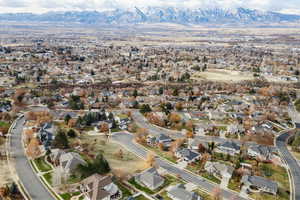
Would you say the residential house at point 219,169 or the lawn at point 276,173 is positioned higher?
the residential house at point 219,169

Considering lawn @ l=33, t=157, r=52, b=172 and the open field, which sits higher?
the open field

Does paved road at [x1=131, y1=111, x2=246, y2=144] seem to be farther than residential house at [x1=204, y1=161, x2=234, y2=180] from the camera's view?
Yes

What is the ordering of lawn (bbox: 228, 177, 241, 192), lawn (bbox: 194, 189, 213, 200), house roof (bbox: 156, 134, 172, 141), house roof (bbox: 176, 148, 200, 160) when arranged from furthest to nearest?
1. house roof (bbox: 156, 134, 172, 141)
2. house roof (bbox: 176, 148, 200, 160)
3. lawn (bbox: 228, 177, 241, 192)
4. lawn (bbox: 194, 189, 213, 200)

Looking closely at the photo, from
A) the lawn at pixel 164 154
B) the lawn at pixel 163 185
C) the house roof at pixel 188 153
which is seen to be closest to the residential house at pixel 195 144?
the house roof at pixel 188 153

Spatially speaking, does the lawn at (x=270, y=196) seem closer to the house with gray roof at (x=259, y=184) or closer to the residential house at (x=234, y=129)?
the house with gray roof at (x=259, y=184)

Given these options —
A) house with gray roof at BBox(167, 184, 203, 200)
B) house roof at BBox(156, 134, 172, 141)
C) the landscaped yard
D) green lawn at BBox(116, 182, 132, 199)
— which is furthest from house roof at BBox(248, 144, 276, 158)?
green lawn at BBox(116, 182, 132, 199)

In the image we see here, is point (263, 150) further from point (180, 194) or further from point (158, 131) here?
point (180, 194)

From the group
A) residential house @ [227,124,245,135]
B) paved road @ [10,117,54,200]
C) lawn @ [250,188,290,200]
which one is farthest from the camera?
residential house @ [227,124,245,135]

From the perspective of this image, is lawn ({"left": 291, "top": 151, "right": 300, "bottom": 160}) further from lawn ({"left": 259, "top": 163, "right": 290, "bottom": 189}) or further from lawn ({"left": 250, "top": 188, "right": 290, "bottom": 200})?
lawn ({"left": 250, "top": 188, "right": 290, "bottom": 200})
